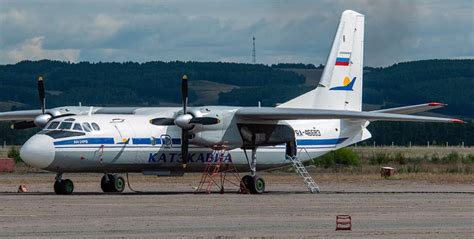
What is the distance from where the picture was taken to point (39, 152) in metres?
39.8

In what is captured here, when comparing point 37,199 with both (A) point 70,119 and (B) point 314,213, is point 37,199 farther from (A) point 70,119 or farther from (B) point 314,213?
(B) point 314,213

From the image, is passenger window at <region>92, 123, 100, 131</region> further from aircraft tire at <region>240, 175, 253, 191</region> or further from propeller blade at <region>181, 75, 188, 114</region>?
aircraft tire at <region>240, 175, 253, 191</region>

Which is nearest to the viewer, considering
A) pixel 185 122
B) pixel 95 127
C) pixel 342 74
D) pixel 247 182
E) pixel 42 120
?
pixel 95 127

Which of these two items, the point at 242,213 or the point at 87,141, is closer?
the point at 242,213

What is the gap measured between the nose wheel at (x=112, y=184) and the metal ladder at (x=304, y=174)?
22.7 feet

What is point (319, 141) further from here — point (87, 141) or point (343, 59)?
point (87, 141)

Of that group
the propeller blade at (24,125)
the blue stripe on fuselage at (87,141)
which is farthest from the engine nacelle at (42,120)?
the blue stripe on fuselage at (87,141)

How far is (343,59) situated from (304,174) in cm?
550

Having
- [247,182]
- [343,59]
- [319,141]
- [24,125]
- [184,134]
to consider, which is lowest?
[247,182]

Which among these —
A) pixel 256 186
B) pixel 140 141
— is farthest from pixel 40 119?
pixel 256 186

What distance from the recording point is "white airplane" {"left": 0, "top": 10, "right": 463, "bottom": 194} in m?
41.2

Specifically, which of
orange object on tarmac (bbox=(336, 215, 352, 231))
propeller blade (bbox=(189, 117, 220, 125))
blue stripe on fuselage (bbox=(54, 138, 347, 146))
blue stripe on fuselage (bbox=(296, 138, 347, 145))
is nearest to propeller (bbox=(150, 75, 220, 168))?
propeller blade (bbox=(189, 117, 220, 125))

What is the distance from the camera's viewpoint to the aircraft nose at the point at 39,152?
39.8m

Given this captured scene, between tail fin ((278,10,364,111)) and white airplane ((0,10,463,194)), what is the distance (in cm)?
5
